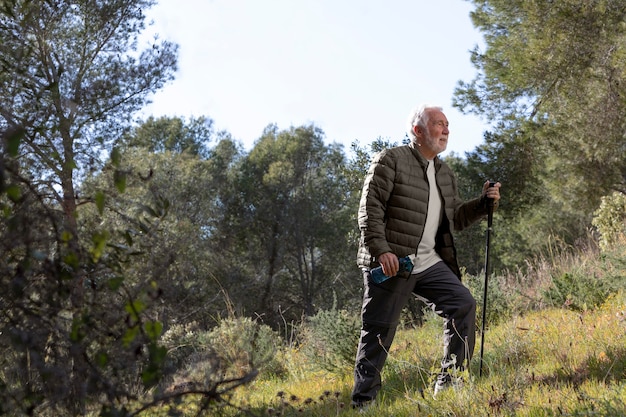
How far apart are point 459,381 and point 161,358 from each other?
2.52 metres

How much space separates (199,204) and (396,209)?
26.4 m

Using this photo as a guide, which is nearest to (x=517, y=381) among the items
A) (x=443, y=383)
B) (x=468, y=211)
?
(x=443, y=383)

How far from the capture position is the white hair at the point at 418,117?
494cm

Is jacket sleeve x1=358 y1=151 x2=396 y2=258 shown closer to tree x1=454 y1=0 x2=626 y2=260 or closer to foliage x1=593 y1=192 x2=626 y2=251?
tree x1=454 y1=0 x2=626 y2=260

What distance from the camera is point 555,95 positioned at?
14578 mm

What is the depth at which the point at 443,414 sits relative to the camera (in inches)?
156

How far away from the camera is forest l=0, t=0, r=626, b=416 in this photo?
2295 millimetres

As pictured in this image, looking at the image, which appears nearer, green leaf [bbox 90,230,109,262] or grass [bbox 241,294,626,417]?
green leaf [bbox 90,230,109,262]

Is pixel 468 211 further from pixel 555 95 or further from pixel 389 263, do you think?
pixel 555 95

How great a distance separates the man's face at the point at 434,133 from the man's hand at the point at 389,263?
83 cm

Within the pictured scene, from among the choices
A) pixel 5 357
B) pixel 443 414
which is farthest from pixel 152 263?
pixel 443 414

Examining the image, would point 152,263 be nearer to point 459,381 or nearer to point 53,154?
point 53,154

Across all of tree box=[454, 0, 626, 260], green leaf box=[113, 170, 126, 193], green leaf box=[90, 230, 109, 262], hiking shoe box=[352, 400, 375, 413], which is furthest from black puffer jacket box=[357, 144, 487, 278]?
tree box=[454, 0, 626, 260]

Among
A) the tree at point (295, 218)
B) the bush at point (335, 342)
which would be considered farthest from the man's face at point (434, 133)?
the tree at point (295, 218)
